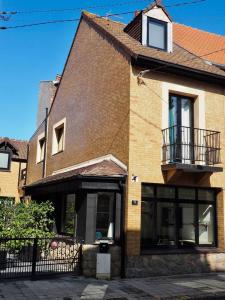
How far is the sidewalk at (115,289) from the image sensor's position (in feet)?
27.2

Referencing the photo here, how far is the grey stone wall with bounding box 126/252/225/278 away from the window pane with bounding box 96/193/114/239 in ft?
4.50

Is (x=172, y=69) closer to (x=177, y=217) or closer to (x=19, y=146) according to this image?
(x=177, y=217)

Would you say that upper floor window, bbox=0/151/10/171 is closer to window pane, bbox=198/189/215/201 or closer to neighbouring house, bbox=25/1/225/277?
neighbouring house, bbox=25/1/225/277

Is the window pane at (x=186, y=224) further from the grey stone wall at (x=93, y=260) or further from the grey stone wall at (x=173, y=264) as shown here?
the grey stone wall at (x=93, y=260)

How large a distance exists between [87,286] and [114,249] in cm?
173

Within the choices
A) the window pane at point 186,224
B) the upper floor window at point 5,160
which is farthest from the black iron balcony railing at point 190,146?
the upper floor window at point 5,160

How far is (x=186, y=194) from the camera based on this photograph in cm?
1245

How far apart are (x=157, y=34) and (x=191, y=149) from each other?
185 inches

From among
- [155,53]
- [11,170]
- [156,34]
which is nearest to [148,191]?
[155,53]

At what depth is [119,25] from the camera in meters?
16.1

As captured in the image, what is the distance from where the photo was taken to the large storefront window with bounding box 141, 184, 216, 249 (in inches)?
457

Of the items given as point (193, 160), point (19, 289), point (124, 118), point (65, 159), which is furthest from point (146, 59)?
point (19, 289)

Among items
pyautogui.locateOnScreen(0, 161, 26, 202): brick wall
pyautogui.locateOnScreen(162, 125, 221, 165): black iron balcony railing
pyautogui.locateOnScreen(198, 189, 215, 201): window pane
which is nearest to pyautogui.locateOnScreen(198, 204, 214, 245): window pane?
pyautogui.locateOnScreen(198, 189, 215, 201): window pane

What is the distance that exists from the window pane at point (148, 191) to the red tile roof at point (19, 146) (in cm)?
1536
